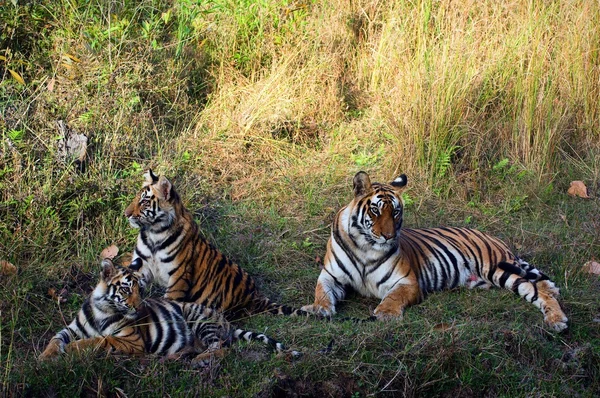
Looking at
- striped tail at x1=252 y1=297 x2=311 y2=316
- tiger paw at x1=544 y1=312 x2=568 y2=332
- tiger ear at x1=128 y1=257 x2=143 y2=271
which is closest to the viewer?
tiger ear at x1=128 y1=257 x2=143 y2=271

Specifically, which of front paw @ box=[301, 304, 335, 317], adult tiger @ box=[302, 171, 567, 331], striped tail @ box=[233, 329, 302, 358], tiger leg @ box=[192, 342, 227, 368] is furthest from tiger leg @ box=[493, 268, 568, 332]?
tiger leg @ box=[192, 342, 227, 368]

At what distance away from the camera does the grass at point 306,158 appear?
15.7 feet

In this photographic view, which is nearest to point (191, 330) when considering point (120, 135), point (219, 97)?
point (120, 135)

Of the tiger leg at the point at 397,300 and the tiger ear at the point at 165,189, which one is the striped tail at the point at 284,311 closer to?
the tiger leg at the point at 397,300

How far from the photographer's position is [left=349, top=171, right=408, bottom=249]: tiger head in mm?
5664

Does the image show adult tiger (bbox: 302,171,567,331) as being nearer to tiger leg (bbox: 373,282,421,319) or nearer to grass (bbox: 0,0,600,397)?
tiger leg (bbox: 373,282,421,319)

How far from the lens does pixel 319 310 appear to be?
5.58 metres

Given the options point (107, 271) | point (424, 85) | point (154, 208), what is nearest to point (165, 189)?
point (154, 208)

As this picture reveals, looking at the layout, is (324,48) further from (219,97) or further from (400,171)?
(400,171)

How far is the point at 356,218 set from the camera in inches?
229

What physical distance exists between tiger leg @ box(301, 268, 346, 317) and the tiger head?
39 cm

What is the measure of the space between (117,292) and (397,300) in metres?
1.95

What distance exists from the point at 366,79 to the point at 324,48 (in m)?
0.57

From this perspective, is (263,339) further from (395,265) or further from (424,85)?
(424,85)
